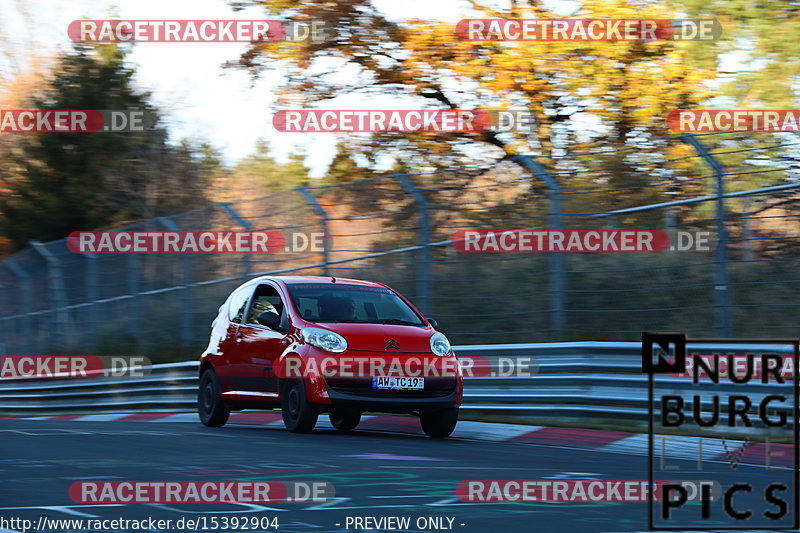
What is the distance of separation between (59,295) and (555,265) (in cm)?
1277

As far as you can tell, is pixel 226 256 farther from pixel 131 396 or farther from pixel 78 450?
pixel 78 450

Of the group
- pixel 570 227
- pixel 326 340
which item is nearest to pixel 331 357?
pixel 326 340

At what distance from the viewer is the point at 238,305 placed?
12773mm

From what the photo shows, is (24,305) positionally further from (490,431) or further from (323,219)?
(490,431)

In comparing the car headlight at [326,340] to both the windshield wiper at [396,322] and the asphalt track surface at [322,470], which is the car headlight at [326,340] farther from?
the asphalt track surface at [322,470]

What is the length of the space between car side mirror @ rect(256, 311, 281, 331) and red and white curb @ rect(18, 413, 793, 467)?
5.62 ft

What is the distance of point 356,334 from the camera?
11109mm

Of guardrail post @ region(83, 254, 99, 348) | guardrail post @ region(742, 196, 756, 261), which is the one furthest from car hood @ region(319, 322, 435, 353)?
guardrail post @ region(83, 254, 99, 348)

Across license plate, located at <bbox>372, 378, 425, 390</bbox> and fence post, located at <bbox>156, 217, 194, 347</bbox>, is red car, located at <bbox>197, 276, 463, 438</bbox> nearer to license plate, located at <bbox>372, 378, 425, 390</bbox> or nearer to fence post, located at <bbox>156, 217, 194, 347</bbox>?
license plate, located at <bbox>372, 378, 425, 390</bbox>

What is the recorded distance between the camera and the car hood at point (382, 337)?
11.0 metres

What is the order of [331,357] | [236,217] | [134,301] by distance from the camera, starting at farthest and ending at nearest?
[134,301], [236,217], [331,357]

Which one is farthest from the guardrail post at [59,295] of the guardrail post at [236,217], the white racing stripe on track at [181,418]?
the white racing stripe on track at [181,418]

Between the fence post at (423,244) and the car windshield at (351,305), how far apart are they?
5.19ft

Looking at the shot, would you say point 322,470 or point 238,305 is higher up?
point 322,470
